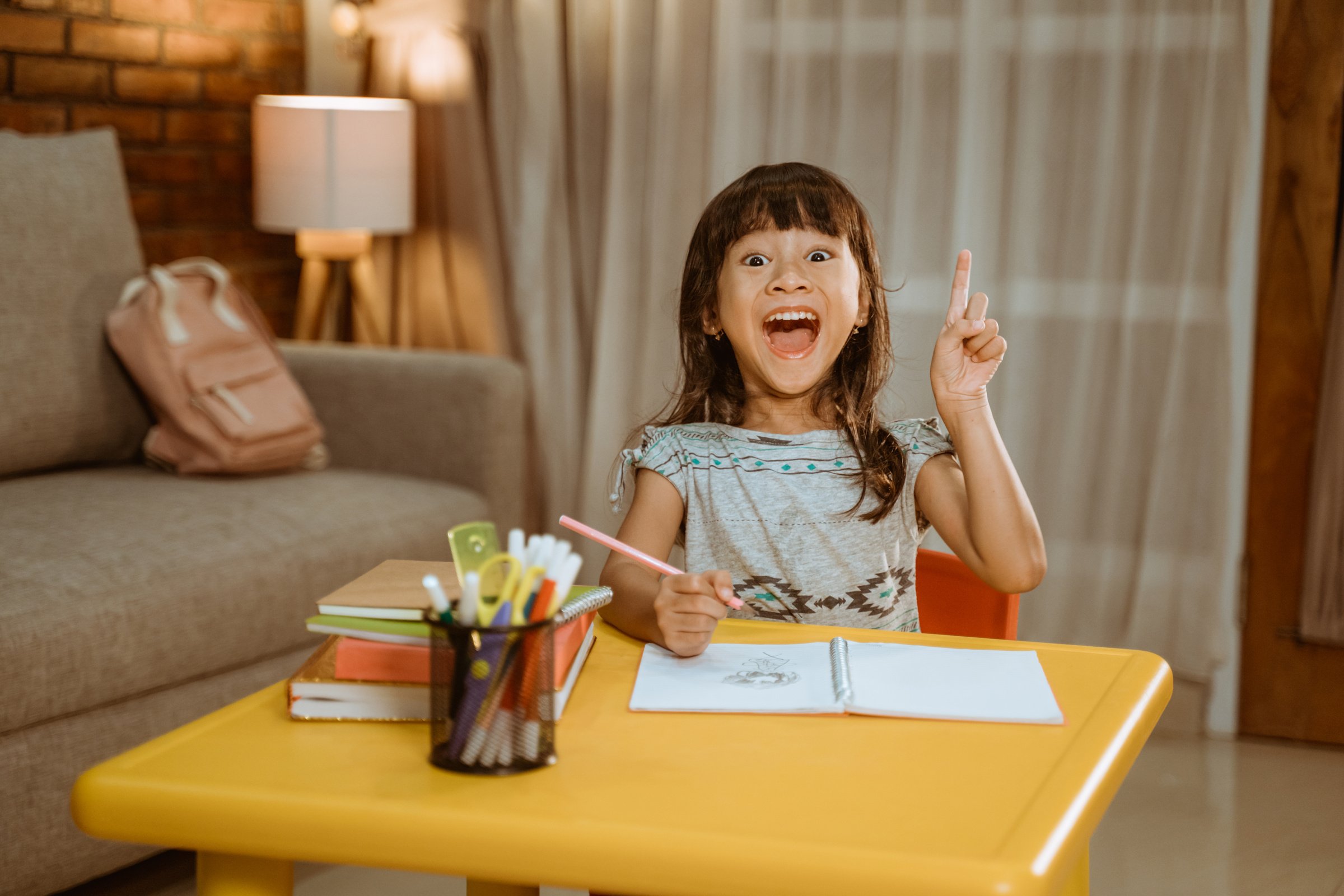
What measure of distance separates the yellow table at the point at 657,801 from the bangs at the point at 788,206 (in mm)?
615

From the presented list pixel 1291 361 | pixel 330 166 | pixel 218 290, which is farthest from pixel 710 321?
pixel 330 166

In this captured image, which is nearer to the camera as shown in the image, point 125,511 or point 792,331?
point 792,331

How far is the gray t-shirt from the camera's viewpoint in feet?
4.28

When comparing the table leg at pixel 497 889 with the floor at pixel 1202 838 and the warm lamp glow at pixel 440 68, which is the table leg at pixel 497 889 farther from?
the warm lamp glow at pixel 440 68

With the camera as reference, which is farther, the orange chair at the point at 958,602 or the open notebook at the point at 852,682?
the orange chair at the point at 958,602

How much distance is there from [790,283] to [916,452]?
0.21 metres

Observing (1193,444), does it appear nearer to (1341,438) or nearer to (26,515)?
(1341,438)

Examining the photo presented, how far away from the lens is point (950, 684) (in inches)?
35.9

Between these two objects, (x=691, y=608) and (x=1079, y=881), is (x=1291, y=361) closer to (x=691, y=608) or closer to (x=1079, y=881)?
(x=1079, y=881)

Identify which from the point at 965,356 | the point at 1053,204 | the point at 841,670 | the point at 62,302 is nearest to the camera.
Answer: the point at 841,670

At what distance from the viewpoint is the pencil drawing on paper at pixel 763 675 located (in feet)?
2.97

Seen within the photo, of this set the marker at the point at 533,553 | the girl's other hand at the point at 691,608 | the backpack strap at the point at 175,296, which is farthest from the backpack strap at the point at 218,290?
the marker at the point at 533,553

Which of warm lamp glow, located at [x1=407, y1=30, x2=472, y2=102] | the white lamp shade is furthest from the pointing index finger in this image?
warm lamp glow, located at [x1=407, y1=30, x2=472, y2=102]

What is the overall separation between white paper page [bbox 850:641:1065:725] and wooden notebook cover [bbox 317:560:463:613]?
0.29 m
